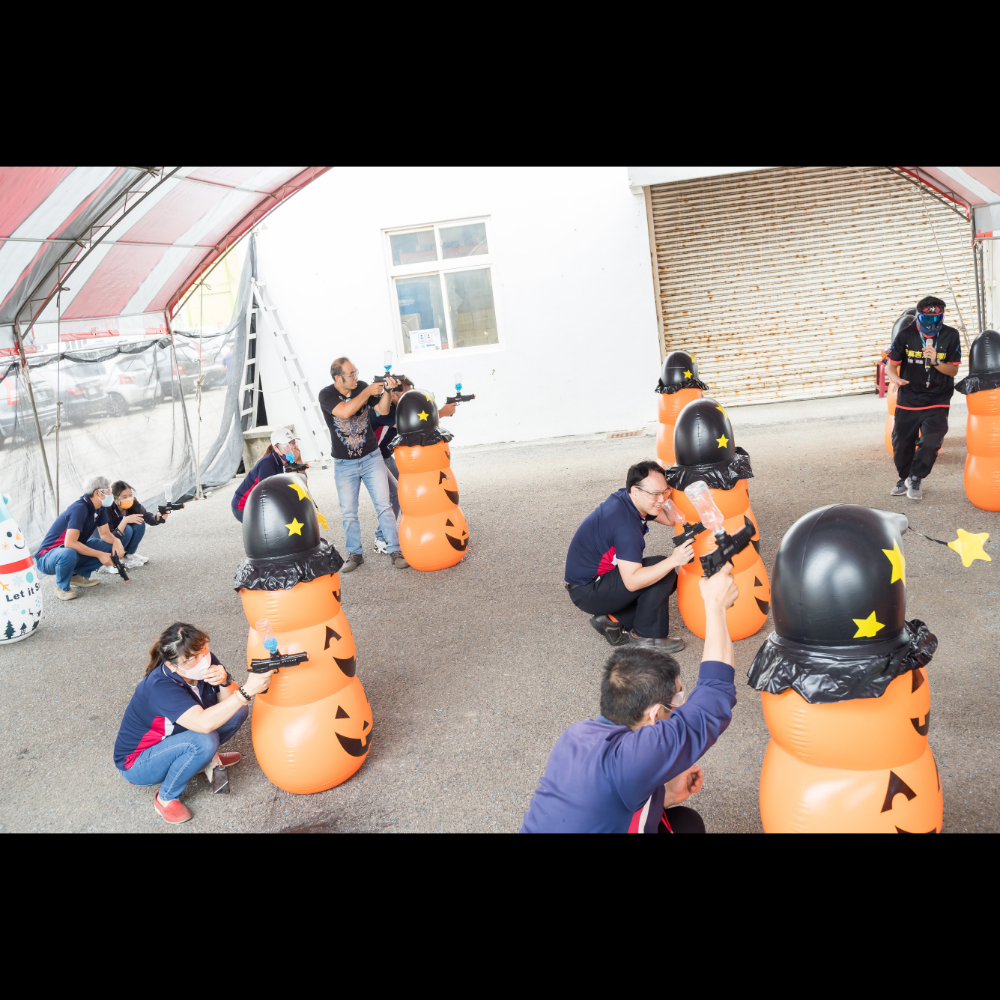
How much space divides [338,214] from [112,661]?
7905 mm

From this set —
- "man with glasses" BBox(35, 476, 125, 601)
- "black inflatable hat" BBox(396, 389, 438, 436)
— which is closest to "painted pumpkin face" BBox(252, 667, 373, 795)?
"black inflatable hat" BBox(396, 389, 438, 436)

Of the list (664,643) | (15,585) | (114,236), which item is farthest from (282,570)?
(114,236)

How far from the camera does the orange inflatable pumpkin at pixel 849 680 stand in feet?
7.67

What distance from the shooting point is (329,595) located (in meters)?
3.88

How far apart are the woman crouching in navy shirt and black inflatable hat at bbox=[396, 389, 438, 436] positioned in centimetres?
303

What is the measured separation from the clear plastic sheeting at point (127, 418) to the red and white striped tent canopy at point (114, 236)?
1.17ft

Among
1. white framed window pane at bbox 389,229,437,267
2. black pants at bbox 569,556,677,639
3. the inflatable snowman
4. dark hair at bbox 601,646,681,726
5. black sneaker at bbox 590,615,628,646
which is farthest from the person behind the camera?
white framed window pane at bbox 389,229,437,267

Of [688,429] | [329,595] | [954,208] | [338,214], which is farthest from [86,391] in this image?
[954,208]

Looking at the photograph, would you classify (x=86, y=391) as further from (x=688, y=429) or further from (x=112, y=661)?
(x=688, y=429)

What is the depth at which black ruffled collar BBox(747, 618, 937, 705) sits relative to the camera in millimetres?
2338

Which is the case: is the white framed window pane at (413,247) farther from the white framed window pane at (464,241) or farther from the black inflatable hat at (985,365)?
the black inflatable hat at (985,365)

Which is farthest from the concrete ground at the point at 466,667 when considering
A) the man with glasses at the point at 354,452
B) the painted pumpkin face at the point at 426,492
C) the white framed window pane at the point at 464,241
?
the white framed window pane at the point at 464,241

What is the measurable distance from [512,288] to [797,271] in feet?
13.8

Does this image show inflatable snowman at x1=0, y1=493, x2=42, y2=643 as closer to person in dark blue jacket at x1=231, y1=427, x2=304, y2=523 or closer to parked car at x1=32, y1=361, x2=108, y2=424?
person in dark blue jacket at x1=231, y1=427, x2=304, y2=523
